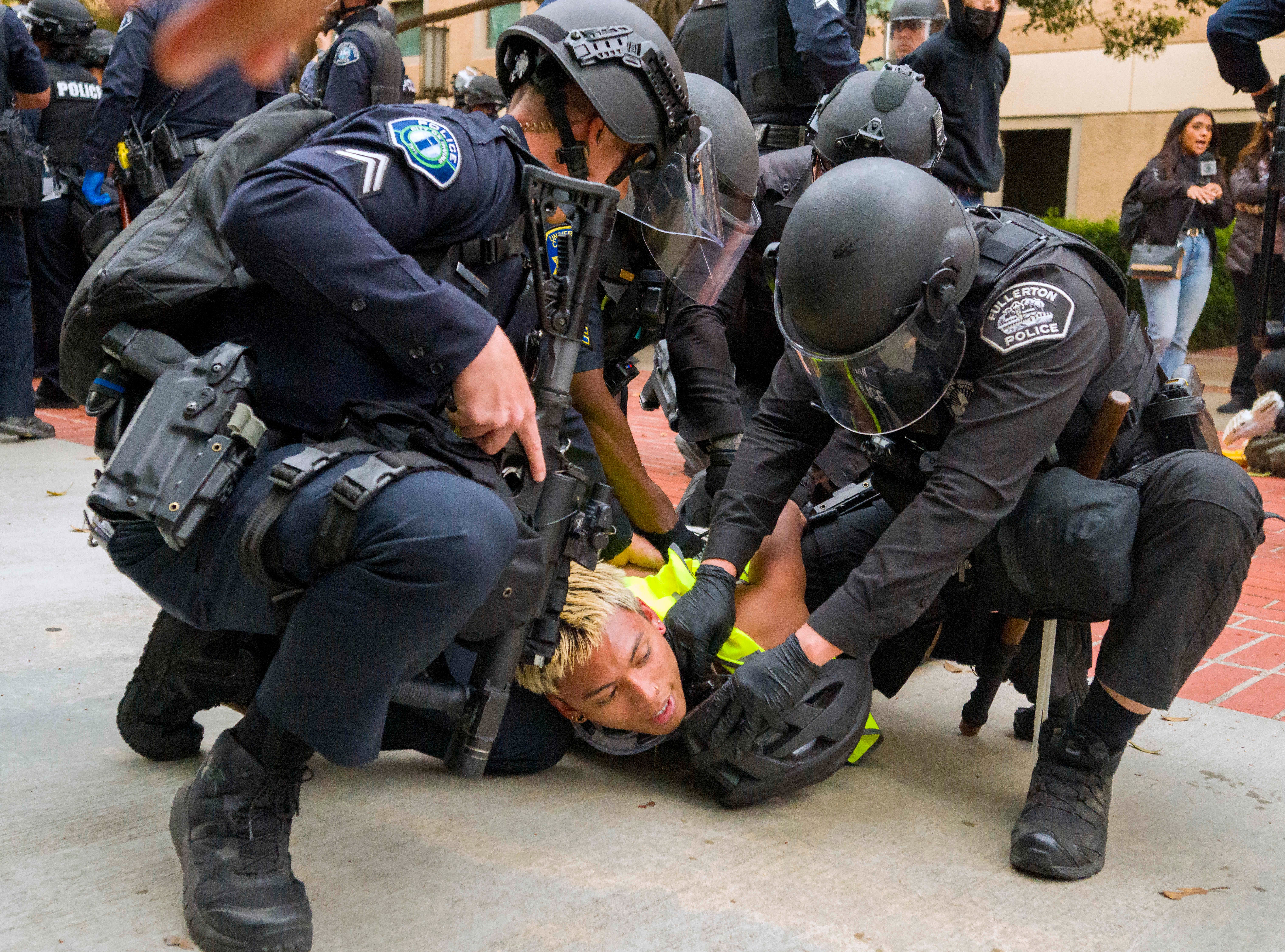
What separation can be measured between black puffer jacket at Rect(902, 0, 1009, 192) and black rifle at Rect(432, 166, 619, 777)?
10.6 feet

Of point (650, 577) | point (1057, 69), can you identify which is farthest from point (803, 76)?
point (1057, 69)

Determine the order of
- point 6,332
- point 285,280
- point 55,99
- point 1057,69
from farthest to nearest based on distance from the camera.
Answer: point 1057,69
point 55,99
point 6,332
point 285,280

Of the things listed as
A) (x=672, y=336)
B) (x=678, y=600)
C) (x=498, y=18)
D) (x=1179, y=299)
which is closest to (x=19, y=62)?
(x=672, y=336)

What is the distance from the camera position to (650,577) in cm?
287

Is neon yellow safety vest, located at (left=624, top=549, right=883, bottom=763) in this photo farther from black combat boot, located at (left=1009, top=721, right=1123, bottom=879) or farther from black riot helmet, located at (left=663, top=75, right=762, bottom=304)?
black riot helmet, located at (left=663, top=75, right=762, bottom=304)

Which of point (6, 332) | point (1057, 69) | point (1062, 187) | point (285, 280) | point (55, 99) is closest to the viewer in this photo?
point (285, 280)

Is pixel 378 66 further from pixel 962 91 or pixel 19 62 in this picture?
pixel 962 91

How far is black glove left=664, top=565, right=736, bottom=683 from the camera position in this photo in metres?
2.55

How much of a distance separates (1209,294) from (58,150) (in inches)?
368

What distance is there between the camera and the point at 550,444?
2.16 metres

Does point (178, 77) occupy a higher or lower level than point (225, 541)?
higher

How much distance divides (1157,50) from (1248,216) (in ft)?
15.2

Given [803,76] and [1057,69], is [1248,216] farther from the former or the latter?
[1057,69]

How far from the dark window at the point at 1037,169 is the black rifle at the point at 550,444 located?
14526 mm
